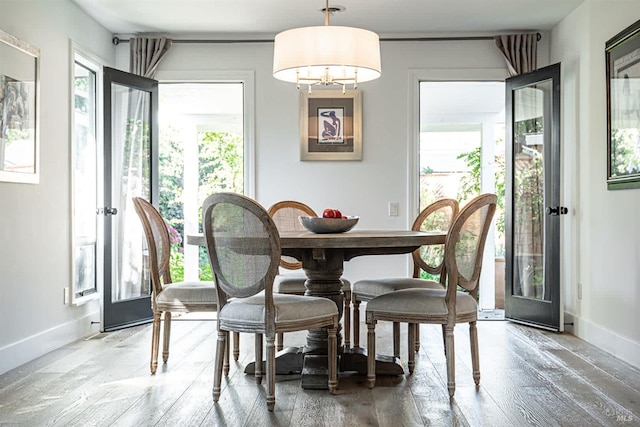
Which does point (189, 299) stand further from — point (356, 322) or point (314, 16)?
point (314, 16)

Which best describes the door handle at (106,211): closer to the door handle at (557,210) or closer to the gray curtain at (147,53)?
the gray curtain at (147,53)

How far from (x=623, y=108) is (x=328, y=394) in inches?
101

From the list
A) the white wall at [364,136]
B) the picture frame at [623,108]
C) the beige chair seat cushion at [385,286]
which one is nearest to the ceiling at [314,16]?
the white wall at [364,136]

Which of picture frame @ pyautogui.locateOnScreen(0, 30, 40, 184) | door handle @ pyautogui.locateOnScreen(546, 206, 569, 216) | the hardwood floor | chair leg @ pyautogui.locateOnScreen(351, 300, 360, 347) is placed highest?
picture frame @ pyautogui.locateOnScreen(0, 30, 40, 184)

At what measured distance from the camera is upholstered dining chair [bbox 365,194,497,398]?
3324 mm

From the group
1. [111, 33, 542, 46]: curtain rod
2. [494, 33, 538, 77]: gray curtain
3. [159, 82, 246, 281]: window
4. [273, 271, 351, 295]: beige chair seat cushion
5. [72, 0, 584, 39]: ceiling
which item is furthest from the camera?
[159, 82, 246, 281]: window

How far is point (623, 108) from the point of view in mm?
4297

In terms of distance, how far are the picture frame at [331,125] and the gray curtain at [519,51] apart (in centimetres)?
131

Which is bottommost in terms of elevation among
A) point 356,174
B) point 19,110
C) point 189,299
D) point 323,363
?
point 323,363

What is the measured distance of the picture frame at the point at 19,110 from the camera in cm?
399

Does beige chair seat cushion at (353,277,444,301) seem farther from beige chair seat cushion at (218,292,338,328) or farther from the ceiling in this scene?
the ceiling

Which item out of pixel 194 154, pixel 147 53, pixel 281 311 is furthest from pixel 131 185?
pixel 194 154

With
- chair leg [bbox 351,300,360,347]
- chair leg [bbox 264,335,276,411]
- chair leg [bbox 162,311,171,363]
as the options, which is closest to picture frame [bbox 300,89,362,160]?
chair leg [bbox 351,300,360,347]

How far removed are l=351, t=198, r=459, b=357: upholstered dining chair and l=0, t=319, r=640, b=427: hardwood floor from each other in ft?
1.39
